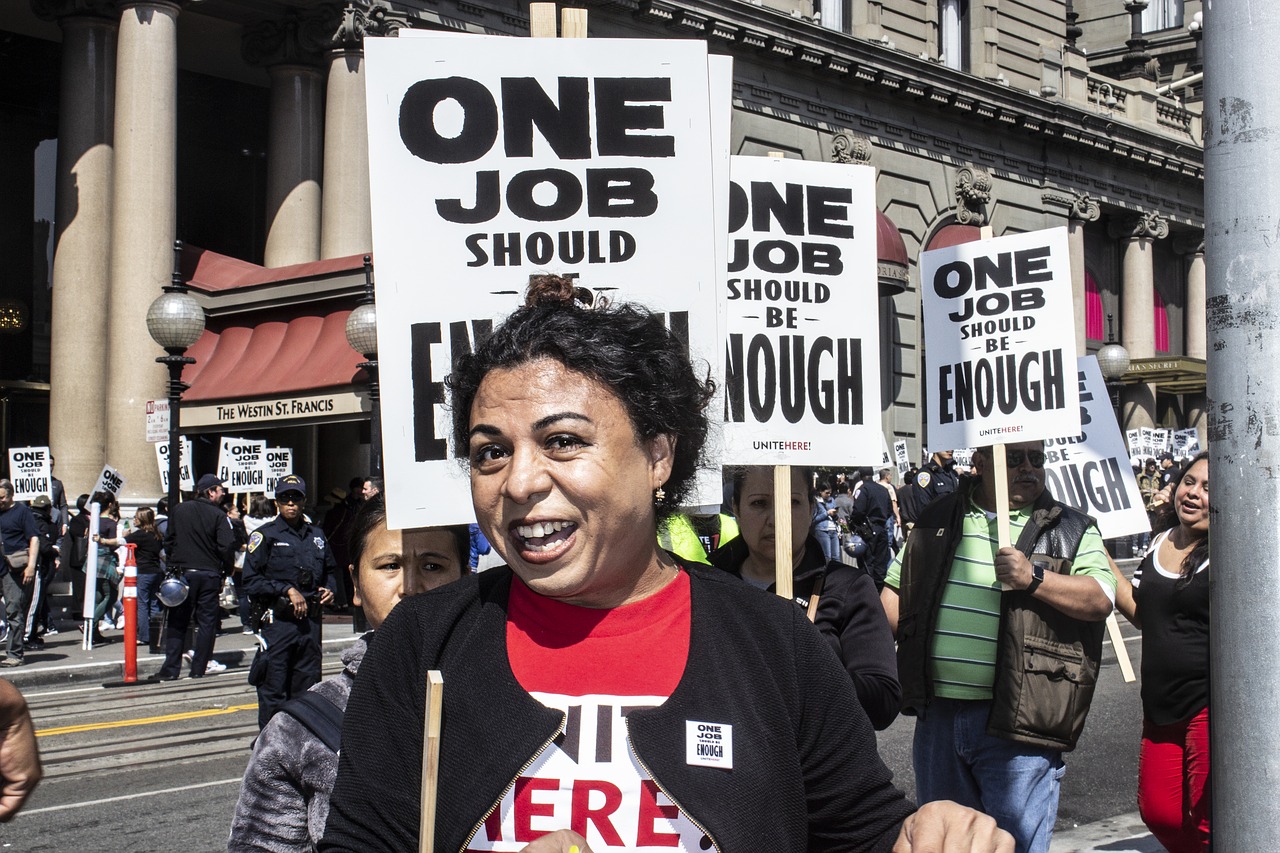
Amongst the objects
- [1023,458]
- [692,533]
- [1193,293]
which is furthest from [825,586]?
[1193,293]

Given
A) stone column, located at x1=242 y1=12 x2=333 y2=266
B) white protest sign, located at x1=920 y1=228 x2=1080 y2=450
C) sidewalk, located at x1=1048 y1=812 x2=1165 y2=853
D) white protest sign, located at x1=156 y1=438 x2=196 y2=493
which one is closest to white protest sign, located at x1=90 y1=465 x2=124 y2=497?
white protest sign, located at x1=156 y1=438 x2=196 y2=493

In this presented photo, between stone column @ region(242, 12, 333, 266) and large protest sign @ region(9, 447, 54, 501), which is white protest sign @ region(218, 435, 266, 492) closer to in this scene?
large protest sign @ region(9, 447, 54, 501)

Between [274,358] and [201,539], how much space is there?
7.16 m

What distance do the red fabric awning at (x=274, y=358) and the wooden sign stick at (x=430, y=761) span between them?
1670 centimetres

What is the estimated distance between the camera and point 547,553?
2.26 meters

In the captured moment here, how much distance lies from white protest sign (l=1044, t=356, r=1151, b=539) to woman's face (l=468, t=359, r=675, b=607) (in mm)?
7026

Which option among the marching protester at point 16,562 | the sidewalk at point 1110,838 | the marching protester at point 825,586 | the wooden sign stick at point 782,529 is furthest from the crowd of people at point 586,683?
the marching protester at point 16,562

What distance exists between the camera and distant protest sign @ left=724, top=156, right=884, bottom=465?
5141mm

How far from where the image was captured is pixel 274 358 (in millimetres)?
20562

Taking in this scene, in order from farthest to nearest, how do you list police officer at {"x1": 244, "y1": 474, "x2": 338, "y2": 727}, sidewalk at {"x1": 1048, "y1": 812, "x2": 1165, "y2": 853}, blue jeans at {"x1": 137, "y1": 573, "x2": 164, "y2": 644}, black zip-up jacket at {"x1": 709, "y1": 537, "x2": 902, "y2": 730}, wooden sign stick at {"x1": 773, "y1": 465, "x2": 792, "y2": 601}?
blue jeans at {"x1": 137, "y1": 573, "x2": 164, "y2": 644} → police officer at {"x1": 244, "y1": 474, "x2": 338, "y2": 727} → sidewalk at {"x1": 1048, "y1": 812, "x2": 1165, "y2": 853} → black zip-up jacket at {"x1": 709, "y1": 537, "x2": 902, "y2": 730} → wooden sign stick at {"x1": 773, "y1": 465, "x2": 792, "y2": 601}

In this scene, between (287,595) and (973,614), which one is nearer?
(973,614)

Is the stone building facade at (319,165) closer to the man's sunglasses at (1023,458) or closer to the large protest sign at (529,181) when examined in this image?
the man's sunglasses at (1023,458)

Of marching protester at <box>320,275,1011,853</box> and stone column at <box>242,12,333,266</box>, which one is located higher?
stone column at <box>242,12,333,266</box>

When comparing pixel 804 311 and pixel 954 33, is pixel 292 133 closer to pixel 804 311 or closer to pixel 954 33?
pixel 954 33
